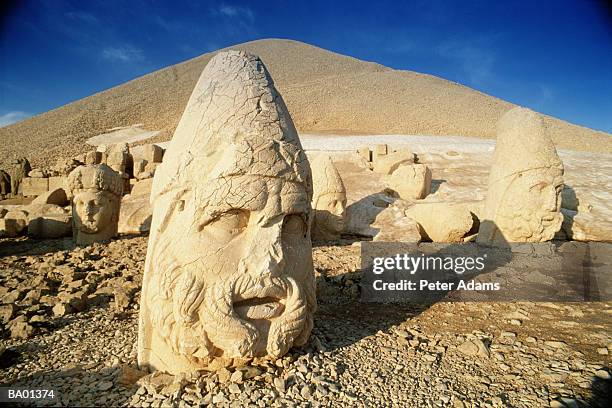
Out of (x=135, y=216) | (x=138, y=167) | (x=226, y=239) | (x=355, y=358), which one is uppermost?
(x=138, y=167)

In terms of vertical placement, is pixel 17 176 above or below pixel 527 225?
above

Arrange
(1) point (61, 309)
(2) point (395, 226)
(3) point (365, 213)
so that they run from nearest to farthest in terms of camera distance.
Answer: (1) point (61, 309)
(2) point (395, 226)
(3) point (365, 213)

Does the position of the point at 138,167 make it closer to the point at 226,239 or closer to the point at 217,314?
the point at 226,239

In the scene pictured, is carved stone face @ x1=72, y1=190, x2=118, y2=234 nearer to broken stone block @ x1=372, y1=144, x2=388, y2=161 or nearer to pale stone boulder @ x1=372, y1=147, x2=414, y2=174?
pale stone boulder @ x1=372, y1=147, x2=414, y2=174

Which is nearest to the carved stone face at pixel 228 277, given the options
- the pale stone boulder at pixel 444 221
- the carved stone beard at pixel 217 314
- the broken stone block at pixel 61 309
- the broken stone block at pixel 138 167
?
the carved stone beard at pixel 217 314

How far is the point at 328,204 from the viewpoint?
8.09 meters

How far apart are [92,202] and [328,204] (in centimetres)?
484

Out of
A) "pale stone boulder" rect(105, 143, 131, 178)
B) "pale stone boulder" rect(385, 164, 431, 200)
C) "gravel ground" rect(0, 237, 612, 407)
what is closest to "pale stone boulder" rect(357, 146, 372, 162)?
"pale stone boulder" rect(385, 164, 431, 200)

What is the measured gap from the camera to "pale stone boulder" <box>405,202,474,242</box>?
7.43 meters

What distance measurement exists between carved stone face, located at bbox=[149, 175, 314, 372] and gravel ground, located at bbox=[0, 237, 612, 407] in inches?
8.4

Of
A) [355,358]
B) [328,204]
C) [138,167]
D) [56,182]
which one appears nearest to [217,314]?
[355,358]

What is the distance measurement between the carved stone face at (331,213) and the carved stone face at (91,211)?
4.40 meters

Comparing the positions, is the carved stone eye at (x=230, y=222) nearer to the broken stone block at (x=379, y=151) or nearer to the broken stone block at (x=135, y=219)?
the broken stone block at (x=135, y=219)

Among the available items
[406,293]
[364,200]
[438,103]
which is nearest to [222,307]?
[406,293]
